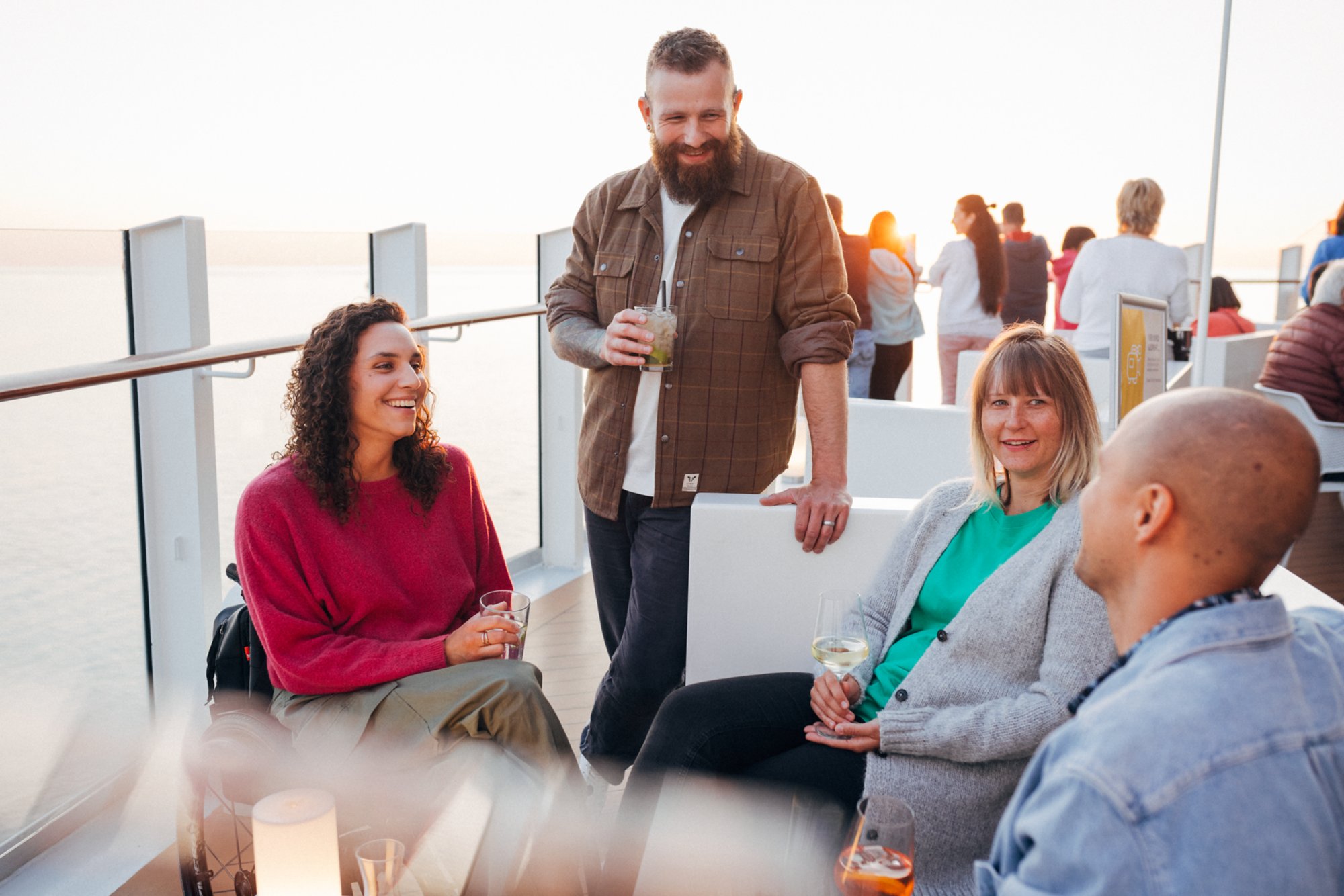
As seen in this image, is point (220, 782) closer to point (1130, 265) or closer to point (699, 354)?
point (699, 354)

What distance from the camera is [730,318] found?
2.35m

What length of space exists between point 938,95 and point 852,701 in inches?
469

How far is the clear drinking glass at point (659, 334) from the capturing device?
85.5 inches

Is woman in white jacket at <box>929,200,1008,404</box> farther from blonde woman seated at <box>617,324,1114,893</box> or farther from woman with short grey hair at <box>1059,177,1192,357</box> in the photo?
blonde woman seated at <box>617,324,1114,893</box>

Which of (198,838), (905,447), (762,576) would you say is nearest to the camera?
(198,838)

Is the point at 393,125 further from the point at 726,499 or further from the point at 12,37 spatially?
the point at 726,499

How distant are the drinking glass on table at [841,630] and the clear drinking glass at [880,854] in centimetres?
57

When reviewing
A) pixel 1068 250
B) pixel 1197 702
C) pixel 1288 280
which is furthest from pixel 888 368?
→ pixel 1288 280

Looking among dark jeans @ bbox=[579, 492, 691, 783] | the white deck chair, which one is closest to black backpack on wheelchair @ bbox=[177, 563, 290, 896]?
dark jeans @ bbox=[579, 492, 691, 783]

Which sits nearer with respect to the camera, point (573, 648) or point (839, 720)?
point (839, 720)

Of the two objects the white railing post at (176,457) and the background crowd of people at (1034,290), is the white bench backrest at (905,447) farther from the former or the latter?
the white railing post at (176,457)

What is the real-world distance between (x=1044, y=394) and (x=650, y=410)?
89 cm

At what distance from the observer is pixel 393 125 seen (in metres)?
16.0

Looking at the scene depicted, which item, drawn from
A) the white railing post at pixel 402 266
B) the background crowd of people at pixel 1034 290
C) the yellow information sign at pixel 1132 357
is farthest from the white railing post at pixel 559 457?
the yellow information sign at pixel 1132 357
